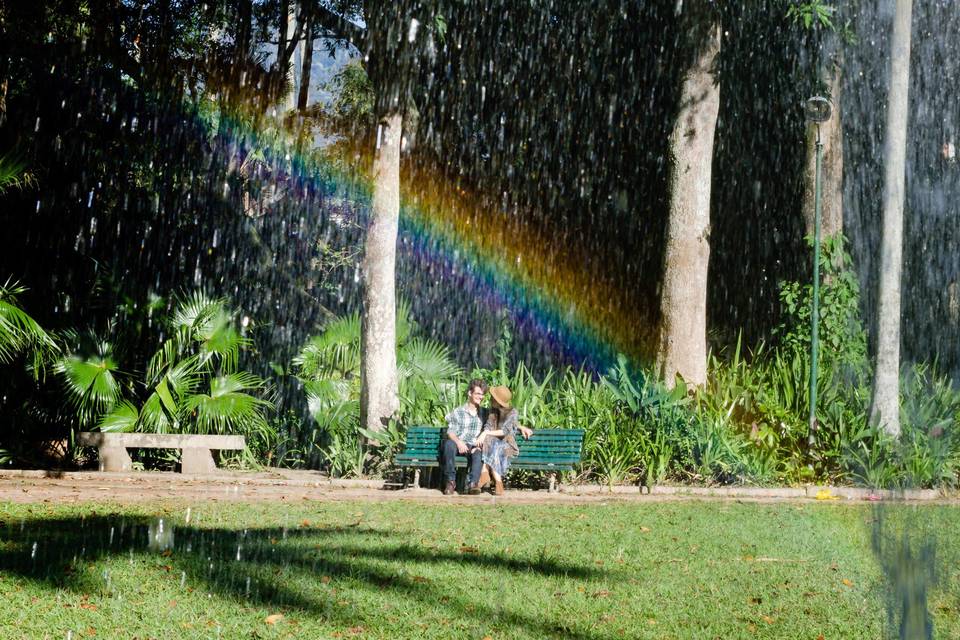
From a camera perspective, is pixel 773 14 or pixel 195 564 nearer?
pixel 195 564

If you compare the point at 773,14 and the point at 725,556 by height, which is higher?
the point at 773,14

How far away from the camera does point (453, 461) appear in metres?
10.6

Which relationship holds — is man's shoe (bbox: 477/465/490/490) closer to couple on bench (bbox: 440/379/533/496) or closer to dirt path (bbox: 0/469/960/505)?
couple on bench (bbox: 440/379/533/496)

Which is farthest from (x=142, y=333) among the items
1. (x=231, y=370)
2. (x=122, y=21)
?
(x=122, y=21)

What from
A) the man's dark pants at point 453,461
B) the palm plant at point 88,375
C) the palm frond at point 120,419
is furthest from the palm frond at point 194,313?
the man's dark pants at point 453,461

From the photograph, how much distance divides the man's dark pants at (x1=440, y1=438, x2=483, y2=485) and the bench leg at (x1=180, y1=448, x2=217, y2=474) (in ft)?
9.34

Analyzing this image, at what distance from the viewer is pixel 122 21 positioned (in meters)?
14.6

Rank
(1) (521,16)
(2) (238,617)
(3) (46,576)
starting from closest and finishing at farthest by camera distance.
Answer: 1. (2) (238,617)
2. (3) (46,576)
3. (1) (521,16)

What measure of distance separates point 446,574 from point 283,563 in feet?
→ 3.27

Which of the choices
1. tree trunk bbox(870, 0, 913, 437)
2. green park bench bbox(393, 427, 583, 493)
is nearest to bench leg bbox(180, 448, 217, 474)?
green park bench bbox(393, 427, 583, 493)

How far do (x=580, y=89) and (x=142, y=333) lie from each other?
25.0 feet

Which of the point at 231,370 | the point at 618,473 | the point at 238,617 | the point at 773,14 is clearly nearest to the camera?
the point at 238,617

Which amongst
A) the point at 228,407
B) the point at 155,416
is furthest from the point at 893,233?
the point at 155,416

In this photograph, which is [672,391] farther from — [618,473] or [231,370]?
[231,370]
